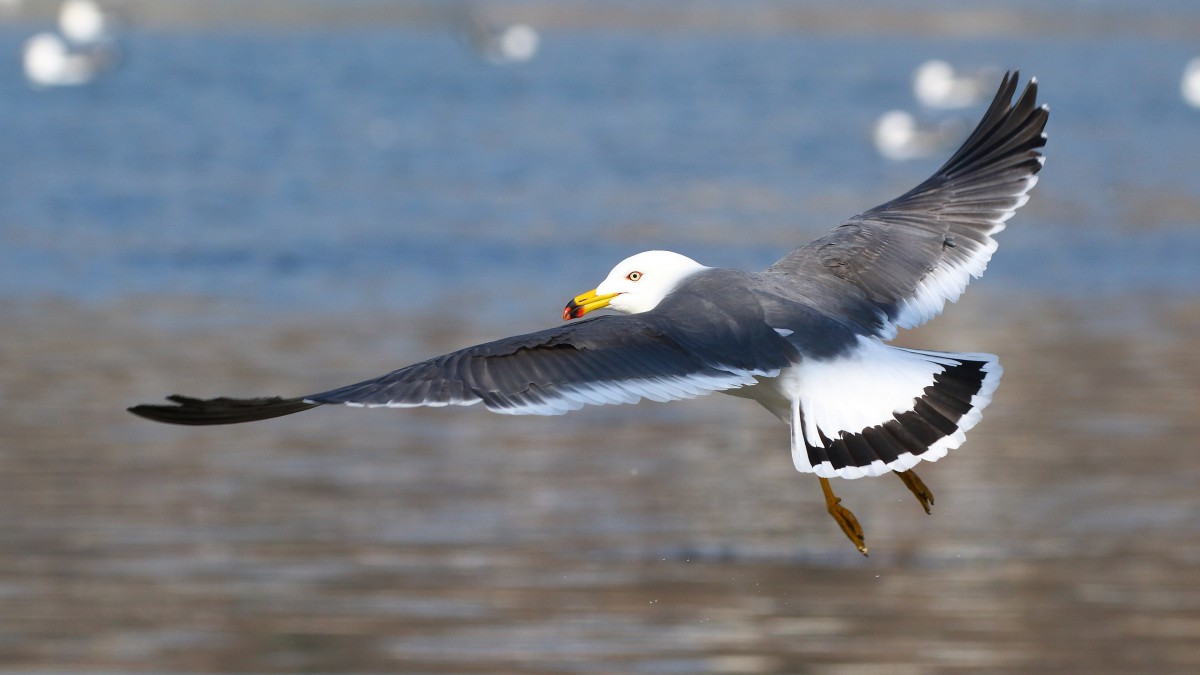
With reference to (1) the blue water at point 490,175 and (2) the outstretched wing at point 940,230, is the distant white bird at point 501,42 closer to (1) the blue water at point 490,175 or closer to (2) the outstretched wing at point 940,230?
(1) the blue water at point 490,175

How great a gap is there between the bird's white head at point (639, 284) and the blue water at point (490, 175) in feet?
25.1

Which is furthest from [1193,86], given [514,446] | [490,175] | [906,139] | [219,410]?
[219,410]

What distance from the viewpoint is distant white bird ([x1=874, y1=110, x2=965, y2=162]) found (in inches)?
933

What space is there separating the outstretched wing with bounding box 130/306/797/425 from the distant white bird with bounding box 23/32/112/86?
2446 centimetres

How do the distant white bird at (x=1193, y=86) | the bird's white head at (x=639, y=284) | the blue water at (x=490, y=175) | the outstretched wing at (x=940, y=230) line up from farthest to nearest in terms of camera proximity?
1. the distant white bird at (x=1193, y=86)
2. the blue water at (x=490, y=175)
3. the outstretched wing at (x=940, y=230)
4. the bird's white head at (x=639, y=284)

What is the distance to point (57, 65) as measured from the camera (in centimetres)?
2939

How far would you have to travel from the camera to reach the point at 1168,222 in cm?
1855

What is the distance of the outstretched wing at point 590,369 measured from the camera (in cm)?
559

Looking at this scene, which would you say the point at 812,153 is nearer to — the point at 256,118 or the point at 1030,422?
the point at 256,118

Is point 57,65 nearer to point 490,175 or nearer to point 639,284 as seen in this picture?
point 490,175

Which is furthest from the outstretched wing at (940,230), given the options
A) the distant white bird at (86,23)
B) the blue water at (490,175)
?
the distant white bird at (86,23)

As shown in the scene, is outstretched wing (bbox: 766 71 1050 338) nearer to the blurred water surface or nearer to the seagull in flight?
the seagull in flight

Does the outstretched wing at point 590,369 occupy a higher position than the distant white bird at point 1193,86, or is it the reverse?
the distant white bird at point 1193,86

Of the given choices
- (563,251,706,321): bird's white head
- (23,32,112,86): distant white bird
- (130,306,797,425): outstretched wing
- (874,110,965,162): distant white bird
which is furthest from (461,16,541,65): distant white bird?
(130,306,797,425): outstretched wing
